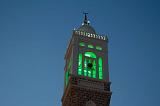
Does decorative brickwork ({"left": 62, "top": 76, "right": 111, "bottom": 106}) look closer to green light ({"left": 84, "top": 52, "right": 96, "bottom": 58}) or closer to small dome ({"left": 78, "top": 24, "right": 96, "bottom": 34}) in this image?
green light ({"left": 84, "top": 52, "right": 96, "bottom": 58})

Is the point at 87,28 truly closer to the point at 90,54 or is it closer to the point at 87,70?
the point at 90,54

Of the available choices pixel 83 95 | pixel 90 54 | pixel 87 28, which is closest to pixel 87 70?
pixel 90 54

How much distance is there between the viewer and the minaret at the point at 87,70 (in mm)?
53656

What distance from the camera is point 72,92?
53.8 meters

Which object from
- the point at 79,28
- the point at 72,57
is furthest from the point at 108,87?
the point at 79,28

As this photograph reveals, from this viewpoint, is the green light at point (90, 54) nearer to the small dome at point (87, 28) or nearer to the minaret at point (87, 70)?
the minaret at point (87, 70)

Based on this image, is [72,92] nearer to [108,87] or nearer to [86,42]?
[108,87]

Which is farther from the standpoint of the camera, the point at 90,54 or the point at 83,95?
the point at 90,54

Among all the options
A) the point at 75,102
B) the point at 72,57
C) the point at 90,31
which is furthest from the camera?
the point at 90,31

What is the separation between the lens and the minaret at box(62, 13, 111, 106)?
53.7 metres

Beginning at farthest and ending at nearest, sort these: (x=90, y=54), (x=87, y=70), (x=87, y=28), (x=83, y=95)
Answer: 1. (x=87, y=28)
2. (x=90, y=54)
3. (x=87, y=70)
4. (x=83, y=95)

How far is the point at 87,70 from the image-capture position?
57.1 meters

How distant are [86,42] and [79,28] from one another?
3909mm

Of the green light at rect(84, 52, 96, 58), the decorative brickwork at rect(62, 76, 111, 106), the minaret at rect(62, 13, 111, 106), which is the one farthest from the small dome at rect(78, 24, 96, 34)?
the decorative brickwork at rect(62, 76, 111, 106)
